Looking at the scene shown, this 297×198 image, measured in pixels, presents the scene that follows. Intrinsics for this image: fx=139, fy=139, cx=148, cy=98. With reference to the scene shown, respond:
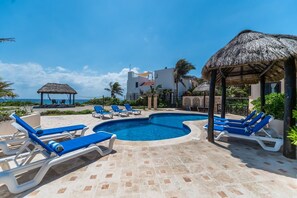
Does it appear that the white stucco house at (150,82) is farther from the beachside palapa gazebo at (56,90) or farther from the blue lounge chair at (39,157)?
the blue lounge chair at (39,157)

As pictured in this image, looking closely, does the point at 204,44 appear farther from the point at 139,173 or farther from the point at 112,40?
the point at 139,173

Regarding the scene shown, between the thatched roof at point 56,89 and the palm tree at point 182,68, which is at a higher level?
the palm tree at point 182,68

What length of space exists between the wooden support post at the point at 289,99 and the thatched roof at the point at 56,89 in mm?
28853

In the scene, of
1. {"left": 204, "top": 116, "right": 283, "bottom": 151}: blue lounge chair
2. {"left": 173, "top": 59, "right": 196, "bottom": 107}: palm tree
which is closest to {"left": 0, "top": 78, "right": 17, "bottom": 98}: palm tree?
{"left": 204, "top": 116, "right": 283, "bottom": 151}: blue lounge chair

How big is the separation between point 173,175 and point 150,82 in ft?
91.2

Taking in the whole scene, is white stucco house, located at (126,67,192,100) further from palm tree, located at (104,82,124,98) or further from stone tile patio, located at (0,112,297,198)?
stone tile patio, located at (0,112,297,198)

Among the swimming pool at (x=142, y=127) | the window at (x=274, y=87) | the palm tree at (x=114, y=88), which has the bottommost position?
the swimming pool at (x=142, y=127)

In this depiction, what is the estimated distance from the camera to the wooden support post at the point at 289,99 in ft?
12.7

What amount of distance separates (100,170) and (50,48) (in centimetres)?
1370

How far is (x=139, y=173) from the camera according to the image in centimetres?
308

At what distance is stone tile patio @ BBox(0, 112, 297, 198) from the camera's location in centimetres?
245

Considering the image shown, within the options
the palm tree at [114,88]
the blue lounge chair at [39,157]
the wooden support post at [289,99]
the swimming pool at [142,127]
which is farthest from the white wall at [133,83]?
the wooden support post at [289,99]

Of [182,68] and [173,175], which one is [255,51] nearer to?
[173,175]

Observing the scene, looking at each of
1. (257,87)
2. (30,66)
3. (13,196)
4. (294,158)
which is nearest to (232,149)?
(294,158)
